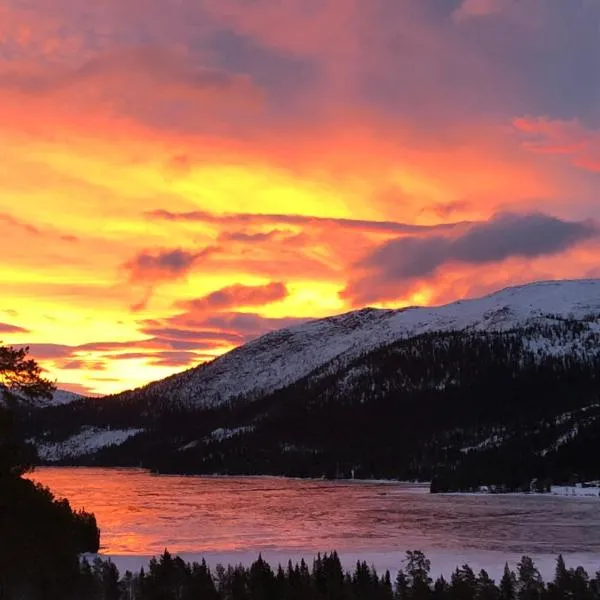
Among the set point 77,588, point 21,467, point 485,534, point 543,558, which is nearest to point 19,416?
point 21,467

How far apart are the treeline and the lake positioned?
8.40 meters

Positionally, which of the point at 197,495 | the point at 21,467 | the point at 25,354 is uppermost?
the point at 25,354

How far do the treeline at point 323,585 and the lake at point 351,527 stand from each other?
840cm

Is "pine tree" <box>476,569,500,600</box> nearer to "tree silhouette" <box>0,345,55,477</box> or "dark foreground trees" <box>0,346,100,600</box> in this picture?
"dark foreground trees" <box>0,346,100,600</box>

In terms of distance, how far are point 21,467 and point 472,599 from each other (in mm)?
29643

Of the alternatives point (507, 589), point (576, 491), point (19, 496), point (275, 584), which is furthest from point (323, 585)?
point (576, 491)

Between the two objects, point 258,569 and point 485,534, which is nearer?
point 258,569

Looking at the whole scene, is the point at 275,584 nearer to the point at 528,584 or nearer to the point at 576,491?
the point at 528,584

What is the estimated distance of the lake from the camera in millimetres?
65562

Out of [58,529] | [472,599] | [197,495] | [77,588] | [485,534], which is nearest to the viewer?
[58,529]

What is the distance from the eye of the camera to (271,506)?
394 ft

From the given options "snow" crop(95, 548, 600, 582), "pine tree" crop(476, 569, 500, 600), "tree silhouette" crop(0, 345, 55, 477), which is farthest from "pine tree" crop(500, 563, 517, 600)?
"tree silhouette" crop(0, 345, 55, 477)

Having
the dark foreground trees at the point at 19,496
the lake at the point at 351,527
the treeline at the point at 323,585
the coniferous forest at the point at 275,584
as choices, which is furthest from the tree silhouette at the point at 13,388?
the lake at the point at 351,527

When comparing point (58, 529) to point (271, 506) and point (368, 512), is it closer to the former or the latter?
point (368, 512)
